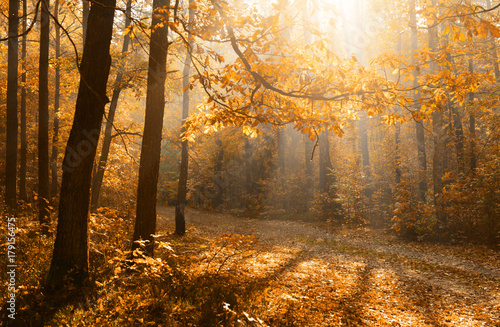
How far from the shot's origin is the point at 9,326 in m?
3.52

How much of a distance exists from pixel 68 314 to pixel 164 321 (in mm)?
1111

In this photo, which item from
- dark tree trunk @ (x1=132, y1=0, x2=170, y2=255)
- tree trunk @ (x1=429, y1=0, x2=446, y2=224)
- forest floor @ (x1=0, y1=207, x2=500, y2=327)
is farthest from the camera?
tree trunk @ (x1=429, y1=0, x2=446, y2=224)

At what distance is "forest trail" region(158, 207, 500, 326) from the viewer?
518cm

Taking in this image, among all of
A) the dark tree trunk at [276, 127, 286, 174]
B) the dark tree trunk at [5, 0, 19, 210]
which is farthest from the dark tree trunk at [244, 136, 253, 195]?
the dark tree trunk at [5, 0, 19, 210]

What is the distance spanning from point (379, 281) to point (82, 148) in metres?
6.82

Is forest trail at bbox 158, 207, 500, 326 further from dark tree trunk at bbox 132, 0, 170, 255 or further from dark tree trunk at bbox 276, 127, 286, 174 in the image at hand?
dark tree trunk at bbox 276, 127, 286, 174

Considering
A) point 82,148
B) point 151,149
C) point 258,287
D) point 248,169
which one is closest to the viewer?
point 82,148

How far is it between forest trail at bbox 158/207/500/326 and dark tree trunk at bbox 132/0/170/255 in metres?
2.48

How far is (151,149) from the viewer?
5.82 metres

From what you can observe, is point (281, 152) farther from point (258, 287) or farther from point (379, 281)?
point (258, 287)

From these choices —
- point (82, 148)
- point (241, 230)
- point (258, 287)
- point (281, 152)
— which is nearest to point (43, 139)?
point (82, 148)

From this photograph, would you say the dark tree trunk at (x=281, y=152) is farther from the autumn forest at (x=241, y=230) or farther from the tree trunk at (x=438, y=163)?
the tree trunk at (x=438, y=163)

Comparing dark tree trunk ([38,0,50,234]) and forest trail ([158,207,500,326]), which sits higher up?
dark tree trunk ([38,0,50,234])

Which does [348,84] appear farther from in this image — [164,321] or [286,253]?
[286,253]
